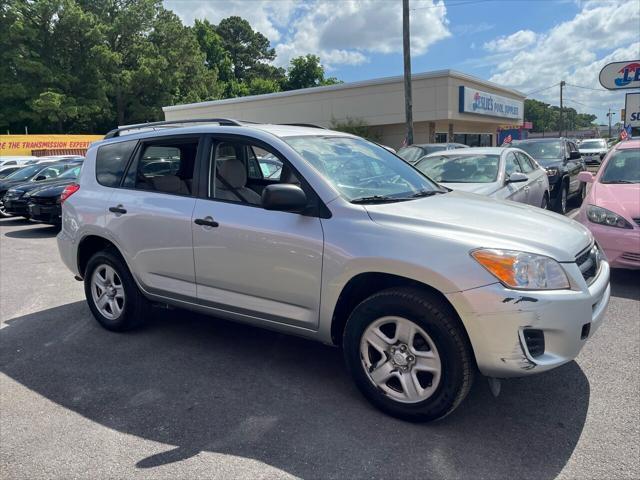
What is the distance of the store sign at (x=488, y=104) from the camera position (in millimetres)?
24281

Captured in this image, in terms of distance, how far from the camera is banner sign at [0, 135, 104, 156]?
27.1 meters

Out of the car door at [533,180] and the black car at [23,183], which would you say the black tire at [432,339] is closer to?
the car door at [533,180]

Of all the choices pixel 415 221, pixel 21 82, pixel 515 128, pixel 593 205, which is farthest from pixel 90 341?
pixel 21 82

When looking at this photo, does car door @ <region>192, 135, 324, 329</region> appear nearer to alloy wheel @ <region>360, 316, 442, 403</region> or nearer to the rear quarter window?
alloy wheel @ <region>360, 316, 442, 403</region>

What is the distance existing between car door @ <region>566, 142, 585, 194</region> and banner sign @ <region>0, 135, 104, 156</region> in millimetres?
24211

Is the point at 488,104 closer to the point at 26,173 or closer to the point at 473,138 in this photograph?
the point at 473,138

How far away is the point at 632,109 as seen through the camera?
15.2 meters

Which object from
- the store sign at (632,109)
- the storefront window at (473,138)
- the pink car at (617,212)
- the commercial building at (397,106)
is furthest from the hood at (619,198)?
the storefront window at (473,138)

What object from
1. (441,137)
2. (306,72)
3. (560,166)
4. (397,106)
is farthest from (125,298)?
(306,72)

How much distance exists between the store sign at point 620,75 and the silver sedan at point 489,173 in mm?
8945

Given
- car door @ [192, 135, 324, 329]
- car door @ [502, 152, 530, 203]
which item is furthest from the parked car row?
car door @ [502, 152, 530, 203]

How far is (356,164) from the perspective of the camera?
3852 mm

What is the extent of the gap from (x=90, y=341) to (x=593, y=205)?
18.4ft

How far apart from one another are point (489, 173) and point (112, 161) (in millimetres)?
5095
